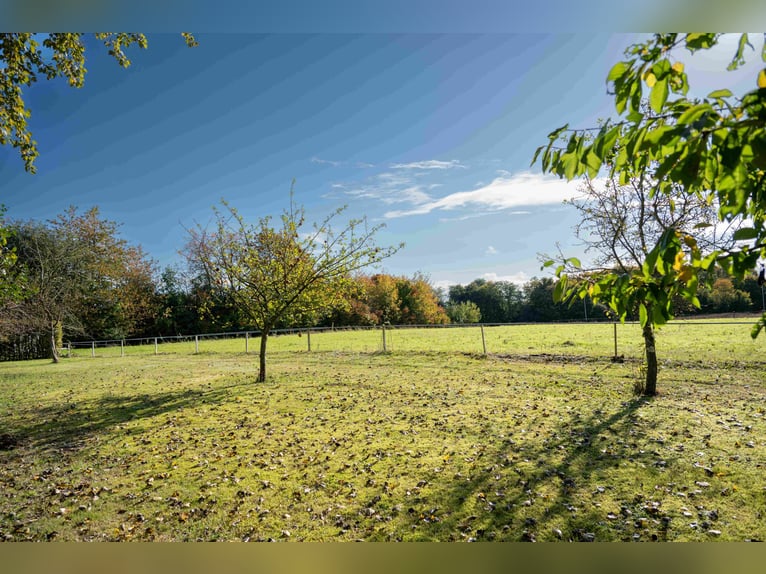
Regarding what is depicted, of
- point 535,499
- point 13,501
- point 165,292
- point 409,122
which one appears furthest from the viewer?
point 165,292

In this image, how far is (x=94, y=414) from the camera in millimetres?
5625

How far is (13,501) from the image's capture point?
2969 millimetres

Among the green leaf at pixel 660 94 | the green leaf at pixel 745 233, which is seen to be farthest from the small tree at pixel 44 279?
the green leaf at pixel 745 233

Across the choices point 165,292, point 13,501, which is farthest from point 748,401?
point 165,292

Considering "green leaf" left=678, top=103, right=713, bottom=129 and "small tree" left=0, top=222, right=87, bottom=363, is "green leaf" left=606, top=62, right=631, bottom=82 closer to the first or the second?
"green leaf" left=678, top=103, right=713, bottom=129

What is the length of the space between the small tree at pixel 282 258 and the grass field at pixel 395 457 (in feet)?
5.14

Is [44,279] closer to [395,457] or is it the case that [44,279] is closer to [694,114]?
[395,457]

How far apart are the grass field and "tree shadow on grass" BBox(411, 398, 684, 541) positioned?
1 centimetres

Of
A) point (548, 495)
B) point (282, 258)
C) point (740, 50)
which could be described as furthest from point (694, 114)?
point (282, 258)

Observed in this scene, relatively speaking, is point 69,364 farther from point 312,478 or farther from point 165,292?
point 312,478

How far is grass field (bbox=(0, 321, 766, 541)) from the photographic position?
98.1 inches

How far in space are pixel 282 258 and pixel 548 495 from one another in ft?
18.8
